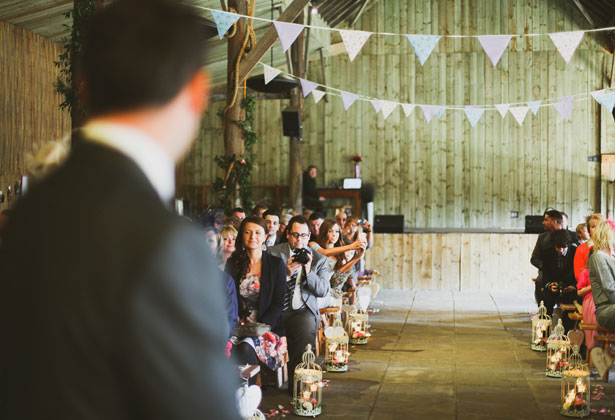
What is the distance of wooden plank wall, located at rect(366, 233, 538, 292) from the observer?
1105cm

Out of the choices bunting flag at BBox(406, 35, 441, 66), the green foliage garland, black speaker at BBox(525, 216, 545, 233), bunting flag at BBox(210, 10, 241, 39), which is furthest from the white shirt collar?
black speaker at BBox(525, 216, 545, 233)

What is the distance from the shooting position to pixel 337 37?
47.3 feet

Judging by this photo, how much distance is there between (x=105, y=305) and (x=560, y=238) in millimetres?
6505

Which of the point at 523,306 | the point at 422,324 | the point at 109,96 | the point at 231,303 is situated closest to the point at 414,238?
the point at 523,306

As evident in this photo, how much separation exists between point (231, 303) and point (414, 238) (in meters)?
8.06

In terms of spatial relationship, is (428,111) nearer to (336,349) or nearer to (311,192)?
(311,192)

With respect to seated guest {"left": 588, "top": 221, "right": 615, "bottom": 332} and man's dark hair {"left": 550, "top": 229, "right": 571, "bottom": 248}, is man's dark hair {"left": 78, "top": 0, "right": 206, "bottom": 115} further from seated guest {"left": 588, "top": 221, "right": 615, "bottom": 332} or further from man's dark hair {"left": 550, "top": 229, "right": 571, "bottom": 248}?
man's dark hair {"left": 550, "top": 229, "right": 571, "bottom": 248}

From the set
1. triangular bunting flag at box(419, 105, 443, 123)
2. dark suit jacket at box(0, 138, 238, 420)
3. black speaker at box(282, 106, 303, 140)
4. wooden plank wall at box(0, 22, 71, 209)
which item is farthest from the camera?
triangular bunting flag at box(419, 105, 443, 123)

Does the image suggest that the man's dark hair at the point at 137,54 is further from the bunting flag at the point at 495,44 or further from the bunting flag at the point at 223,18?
the bunting flag at the point at 495,44

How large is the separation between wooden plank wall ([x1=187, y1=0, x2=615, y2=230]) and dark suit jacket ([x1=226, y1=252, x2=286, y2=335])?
9565 millimetres

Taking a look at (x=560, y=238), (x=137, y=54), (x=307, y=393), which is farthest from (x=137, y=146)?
(x=560, y=238)

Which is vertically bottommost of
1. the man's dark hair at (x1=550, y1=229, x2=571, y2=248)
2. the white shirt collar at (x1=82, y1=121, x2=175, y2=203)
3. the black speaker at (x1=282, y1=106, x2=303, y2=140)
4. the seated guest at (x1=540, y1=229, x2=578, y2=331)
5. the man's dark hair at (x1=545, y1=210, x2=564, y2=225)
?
the seated guest at (x1=540, y1=229, x2=578, y2=331)

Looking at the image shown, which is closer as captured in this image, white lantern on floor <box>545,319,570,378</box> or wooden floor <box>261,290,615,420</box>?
wooden floor <box>261,290,615,420</box>

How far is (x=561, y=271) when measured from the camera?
680cm
